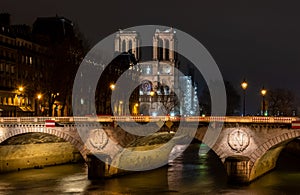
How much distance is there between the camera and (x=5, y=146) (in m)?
70.7

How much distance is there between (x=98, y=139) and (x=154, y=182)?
772cm

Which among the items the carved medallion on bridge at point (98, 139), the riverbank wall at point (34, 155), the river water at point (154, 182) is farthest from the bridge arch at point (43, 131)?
the river water at point (154, 182)

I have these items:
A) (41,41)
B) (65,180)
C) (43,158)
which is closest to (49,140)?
(43,158)

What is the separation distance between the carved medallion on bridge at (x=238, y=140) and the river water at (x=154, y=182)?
3498 millimetres

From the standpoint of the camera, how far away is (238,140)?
59.3 metres

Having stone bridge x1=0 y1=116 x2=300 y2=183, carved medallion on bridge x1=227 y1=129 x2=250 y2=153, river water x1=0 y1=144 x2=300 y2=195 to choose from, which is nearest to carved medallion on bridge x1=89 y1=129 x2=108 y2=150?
stone bridge x1=0 y1=116 x2=300 y2=183

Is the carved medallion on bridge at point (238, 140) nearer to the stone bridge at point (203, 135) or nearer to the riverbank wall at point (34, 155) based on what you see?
the stone bridge at point (203, 135)

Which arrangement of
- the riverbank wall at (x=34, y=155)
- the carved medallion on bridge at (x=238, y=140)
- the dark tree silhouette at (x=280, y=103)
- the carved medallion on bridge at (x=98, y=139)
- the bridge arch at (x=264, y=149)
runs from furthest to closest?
the dark tree silhouette at (x=280, y=103), the riverbank wall at (x=34, y=155), the carved medallion on bridge at (x=98, y=139), the carved medallion on bridge at (x=238, y=140), the bridge arch at (x=264, y=149)

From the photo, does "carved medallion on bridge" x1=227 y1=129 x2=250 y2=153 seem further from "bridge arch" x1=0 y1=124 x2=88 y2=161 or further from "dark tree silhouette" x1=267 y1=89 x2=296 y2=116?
"dark tree silhouette" x1=267 y1=89 x2=296 y2=116

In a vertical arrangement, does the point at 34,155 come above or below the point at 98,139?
below

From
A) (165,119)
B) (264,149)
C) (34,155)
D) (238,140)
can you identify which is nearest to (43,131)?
(34,155)

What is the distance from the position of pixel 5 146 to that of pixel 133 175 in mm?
15092

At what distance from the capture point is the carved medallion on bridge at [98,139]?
64938 mm

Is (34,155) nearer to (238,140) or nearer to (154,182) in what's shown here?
(154,182)
